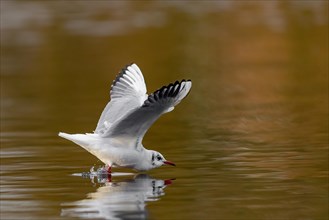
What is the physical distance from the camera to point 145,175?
44.8 feet

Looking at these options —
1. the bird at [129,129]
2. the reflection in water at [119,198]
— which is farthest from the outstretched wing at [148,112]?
the reflection in water at [119,198]

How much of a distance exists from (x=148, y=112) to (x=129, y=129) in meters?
0.52

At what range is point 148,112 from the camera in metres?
12.7

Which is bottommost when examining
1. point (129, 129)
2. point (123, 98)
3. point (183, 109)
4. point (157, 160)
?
point (157, 160)

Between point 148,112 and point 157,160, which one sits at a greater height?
point 148,112

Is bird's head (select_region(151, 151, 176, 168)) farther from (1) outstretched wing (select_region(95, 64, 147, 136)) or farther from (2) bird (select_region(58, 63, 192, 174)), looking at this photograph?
(1) outstretched wing (select_region(95, 64, 147, 136))

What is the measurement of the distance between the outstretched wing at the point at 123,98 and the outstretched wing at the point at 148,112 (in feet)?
0.52

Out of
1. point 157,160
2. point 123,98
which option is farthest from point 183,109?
point 157,160

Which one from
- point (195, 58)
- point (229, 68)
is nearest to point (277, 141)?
point (229, 68)

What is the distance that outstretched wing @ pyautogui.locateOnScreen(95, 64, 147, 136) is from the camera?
44.2 feet

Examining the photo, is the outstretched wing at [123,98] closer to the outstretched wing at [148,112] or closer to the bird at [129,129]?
the bird at [129,129]

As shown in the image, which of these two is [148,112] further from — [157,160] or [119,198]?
[119,198]

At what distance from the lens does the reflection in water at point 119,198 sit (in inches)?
433

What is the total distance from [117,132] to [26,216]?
93.6 inches
